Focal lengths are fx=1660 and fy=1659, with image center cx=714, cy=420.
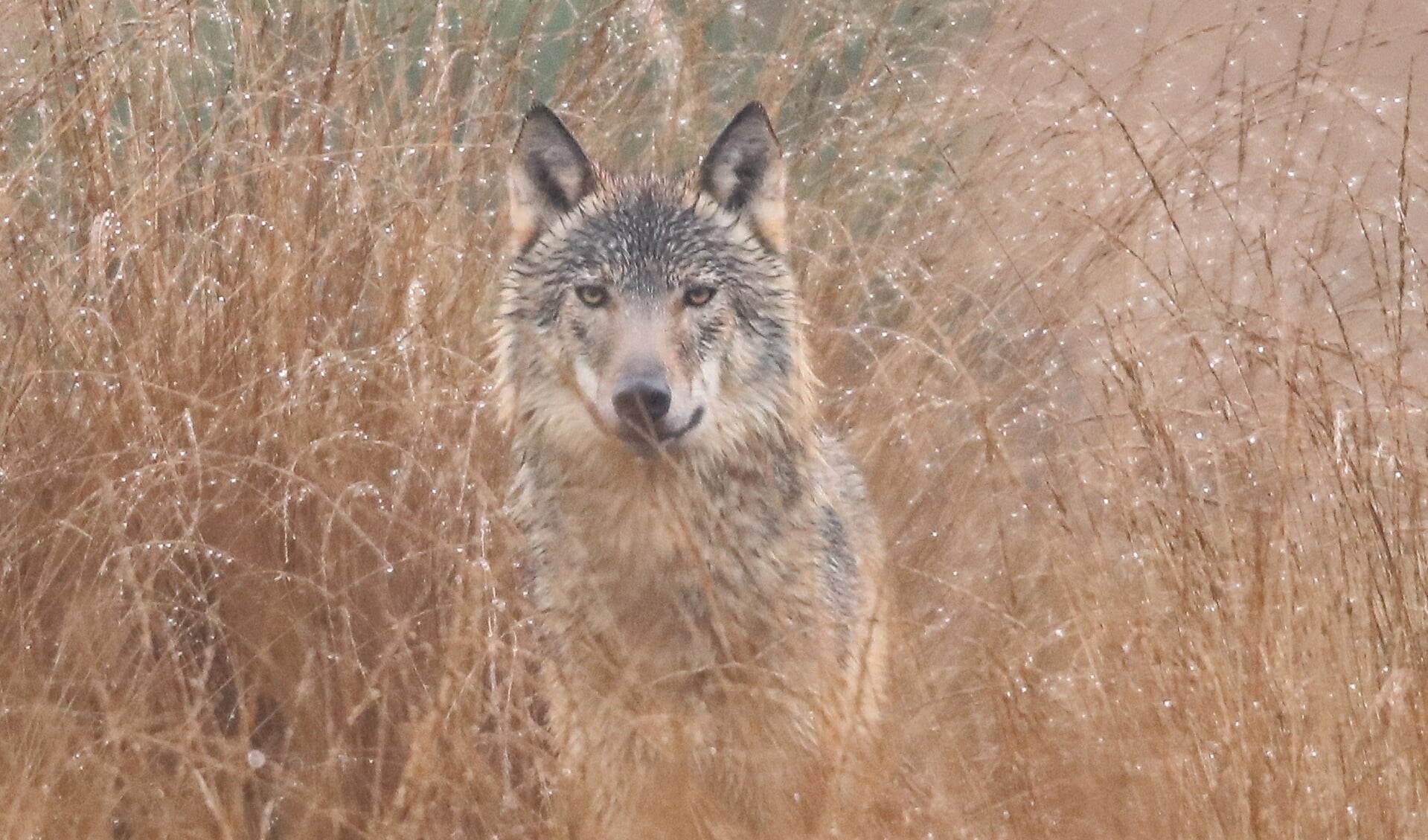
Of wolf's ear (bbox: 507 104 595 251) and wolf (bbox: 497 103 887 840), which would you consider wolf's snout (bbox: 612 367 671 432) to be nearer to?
wolf (bbox: 497 103 887 840)

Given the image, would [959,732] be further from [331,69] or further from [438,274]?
[331,69]

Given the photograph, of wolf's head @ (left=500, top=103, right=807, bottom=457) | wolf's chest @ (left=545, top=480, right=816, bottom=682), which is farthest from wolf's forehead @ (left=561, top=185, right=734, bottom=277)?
wolf's chest @ (left=545, top=480, right=816, bottom=682)

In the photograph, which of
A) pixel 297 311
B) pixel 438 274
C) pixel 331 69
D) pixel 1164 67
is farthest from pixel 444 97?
pixel 1164 67

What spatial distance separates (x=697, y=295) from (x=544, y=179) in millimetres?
439

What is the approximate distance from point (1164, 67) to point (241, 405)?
297 centimetres

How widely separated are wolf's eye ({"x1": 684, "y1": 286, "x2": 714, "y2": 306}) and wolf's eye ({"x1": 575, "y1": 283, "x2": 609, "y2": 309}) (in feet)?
0.53

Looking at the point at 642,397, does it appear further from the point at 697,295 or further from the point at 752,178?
the point at 752,178

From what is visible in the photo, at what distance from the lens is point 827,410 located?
171 inches

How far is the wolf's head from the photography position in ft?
10.7

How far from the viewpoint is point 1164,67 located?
495cm

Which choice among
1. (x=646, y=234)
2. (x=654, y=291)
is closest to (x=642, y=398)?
(x=654, y=291)

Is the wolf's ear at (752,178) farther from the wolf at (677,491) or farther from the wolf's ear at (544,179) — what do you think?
the wolf's ear at (544,179)

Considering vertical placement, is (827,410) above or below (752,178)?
below

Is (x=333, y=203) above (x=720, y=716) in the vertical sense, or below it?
above
